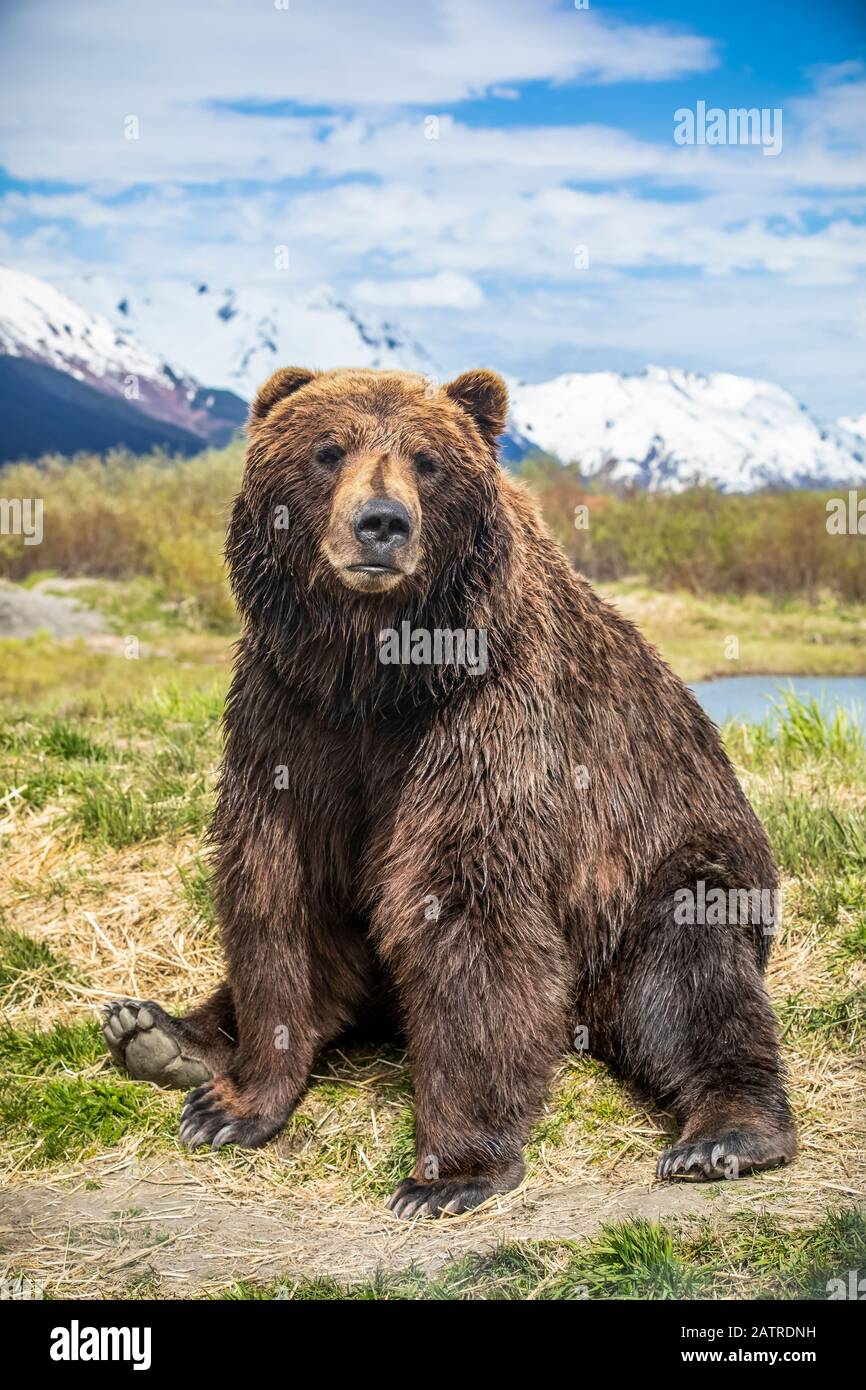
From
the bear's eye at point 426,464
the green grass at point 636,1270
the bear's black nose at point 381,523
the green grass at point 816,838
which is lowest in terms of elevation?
the green grass at point 636,1270

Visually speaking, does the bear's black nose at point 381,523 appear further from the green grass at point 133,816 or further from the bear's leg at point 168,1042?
the green grass at point 133,816

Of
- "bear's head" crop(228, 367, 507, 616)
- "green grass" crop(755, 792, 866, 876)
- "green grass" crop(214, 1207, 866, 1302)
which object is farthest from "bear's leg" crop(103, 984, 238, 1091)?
"green grass" crop(755, 792, 866, 876)

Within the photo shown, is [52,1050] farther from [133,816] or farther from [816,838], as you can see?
[816,838]

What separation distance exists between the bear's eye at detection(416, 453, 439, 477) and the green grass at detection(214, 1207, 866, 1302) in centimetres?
241

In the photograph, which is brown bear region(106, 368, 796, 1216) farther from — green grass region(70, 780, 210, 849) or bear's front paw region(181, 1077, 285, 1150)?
green grass region(70, 780, 210, 849)

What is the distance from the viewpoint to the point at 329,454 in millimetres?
4520

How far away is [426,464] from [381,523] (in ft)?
1.40

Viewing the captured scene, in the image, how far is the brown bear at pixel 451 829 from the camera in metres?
4.56

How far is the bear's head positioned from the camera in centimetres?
429

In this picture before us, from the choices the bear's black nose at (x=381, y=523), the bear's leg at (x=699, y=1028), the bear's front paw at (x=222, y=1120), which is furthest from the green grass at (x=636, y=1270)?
the bear's black nose at (x=381, y=523)

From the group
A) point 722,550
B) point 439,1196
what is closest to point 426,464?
point 439,1196

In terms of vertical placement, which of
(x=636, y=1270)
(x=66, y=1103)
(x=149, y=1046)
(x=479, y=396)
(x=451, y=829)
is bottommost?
(x=636, y=1270)
